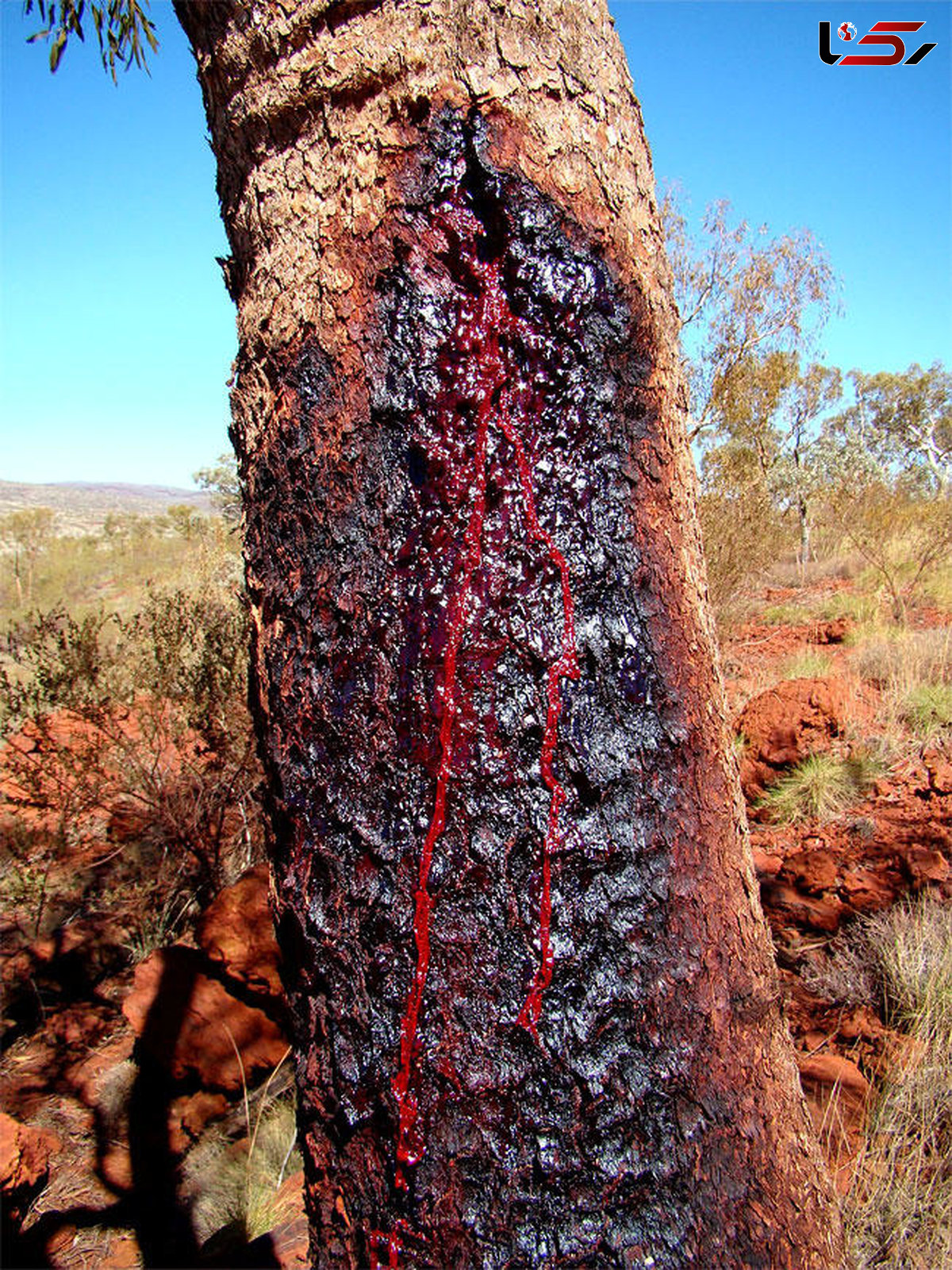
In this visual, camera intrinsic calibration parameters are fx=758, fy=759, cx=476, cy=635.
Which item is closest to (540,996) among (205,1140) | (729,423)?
(205,1140)

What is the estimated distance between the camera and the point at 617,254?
0.91m

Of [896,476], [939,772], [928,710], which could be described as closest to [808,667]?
[928,710]

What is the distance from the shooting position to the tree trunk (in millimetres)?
775

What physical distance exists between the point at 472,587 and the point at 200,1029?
8.30 feet

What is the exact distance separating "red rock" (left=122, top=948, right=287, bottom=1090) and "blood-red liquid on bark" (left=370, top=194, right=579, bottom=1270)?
7.05ft

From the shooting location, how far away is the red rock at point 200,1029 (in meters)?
2.65

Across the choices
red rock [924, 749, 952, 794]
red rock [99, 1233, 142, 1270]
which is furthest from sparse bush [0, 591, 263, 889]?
red rock [924, 749, 952, 794]

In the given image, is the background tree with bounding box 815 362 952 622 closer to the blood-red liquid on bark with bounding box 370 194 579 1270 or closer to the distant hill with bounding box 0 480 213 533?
the blood-red liquid on bark with bounding box 370 194 579 1270

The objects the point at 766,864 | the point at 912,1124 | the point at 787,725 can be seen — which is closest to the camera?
the point at 912,1124

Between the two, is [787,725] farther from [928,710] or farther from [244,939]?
[244,939]

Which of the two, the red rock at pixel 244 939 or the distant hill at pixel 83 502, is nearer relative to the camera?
the red rock at pixel 244 939

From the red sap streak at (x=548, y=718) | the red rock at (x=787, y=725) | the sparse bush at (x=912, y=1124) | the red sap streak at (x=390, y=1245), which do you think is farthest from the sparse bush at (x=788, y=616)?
the red sap streak at (x=390, y=1245)

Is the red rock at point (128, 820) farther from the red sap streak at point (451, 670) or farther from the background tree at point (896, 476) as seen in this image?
the background tree at point (896, 476)

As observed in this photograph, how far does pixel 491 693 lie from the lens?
80 cm
